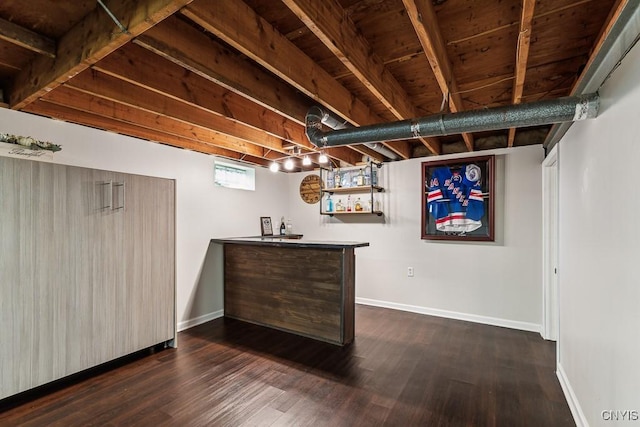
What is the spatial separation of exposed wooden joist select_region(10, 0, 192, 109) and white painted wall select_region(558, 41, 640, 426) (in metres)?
2.06

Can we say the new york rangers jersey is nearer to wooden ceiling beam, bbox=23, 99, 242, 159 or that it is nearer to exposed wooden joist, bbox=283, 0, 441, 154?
exposed wooden joist, bbox=283, 0, 441, 154

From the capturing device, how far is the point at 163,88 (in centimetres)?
221

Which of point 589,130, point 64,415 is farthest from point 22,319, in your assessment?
point 589,130

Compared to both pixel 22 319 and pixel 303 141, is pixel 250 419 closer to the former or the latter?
pixel 22 319

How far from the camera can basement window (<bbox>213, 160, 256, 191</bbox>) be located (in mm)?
4305

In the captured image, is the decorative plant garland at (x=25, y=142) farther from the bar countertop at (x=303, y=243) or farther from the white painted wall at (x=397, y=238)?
the bar countertop at (x=303, y=243)

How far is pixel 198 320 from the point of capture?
155 inches

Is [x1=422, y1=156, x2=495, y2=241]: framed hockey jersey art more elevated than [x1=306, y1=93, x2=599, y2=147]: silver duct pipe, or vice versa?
[x1=306, y1=93, x2=599, y2=147]: silver duct pipe

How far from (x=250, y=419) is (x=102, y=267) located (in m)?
1.85

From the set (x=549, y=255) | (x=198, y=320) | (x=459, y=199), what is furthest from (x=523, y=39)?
(x=198, y=320)

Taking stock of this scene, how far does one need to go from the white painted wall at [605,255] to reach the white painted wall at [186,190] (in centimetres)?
392

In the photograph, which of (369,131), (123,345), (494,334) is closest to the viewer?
(369,131)

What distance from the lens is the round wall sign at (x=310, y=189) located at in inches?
209

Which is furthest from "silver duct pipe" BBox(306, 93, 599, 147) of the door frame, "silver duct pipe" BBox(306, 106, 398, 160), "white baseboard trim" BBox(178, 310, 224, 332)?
"white baseboard trim" BBox(178, 310, 224, 332)
